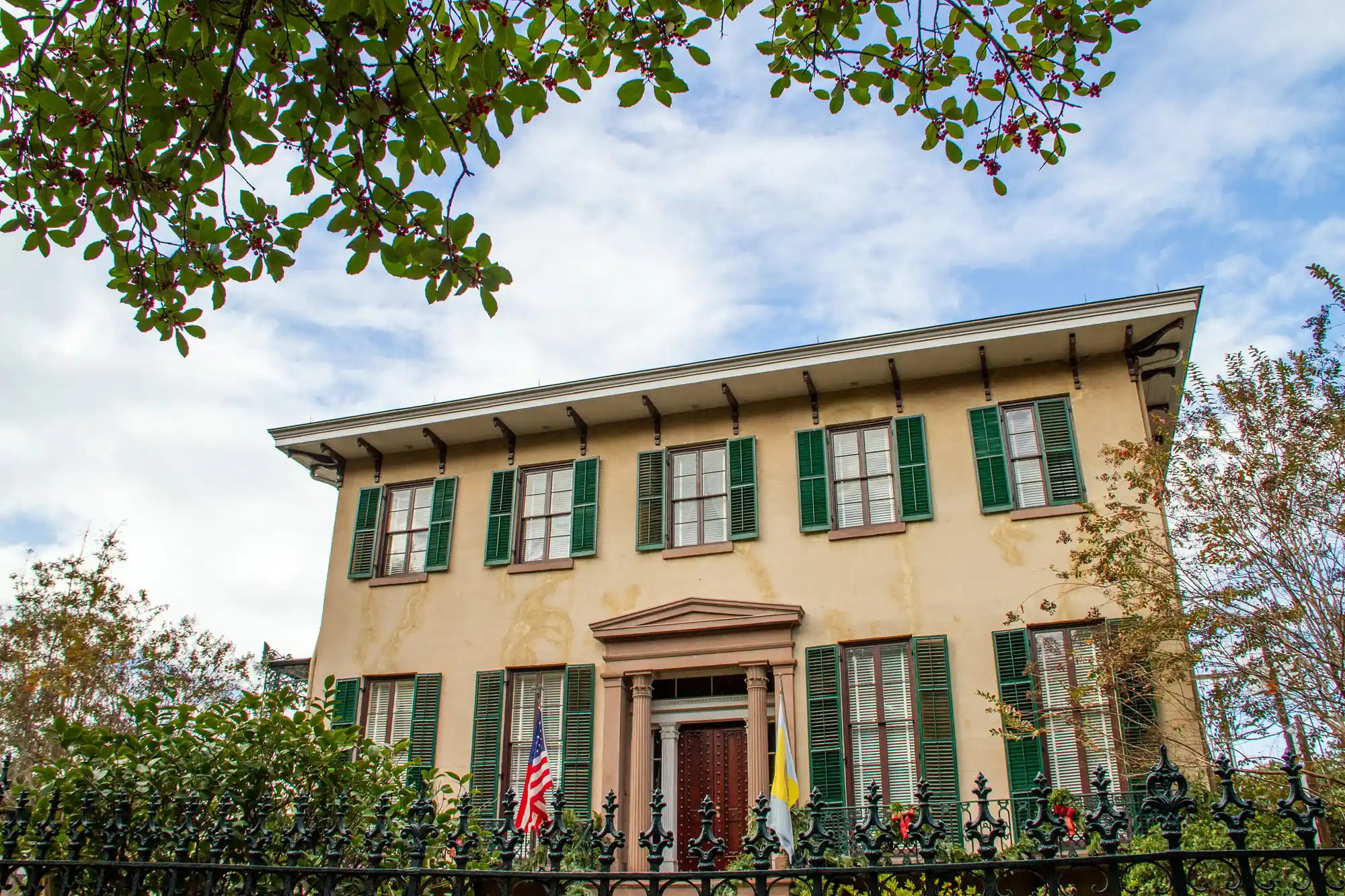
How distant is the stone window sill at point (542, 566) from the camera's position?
51.1ft

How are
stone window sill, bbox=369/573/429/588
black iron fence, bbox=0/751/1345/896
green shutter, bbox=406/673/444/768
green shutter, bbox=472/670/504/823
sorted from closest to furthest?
black iron fence, bbox=0/751/1345/896, green shutter, bbox=472/670/504/823, green shutter, bbox=406/673/444/768, stone window sill, bbox=369/573/429/588

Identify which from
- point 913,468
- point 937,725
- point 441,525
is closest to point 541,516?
point 441,525

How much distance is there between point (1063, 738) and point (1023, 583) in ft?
6.37

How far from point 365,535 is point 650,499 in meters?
4.96

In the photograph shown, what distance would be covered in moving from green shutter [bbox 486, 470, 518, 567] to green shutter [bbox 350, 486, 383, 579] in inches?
80.7

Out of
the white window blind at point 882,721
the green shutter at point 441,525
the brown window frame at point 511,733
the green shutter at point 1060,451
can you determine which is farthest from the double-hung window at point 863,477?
the green shutter at point 441,525

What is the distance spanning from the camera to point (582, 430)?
16.4 m

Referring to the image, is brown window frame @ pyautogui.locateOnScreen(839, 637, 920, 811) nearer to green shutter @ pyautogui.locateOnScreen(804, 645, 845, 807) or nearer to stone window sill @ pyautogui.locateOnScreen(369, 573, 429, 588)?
green shutter @ pyautogui.locateOnScreen(804, 645, 845, 807)

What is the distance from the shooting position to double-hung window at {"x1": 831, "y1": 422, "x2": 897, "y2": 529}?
14367 mm

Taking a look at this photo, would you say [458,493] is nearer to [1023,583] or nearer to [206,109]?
[1023,583]

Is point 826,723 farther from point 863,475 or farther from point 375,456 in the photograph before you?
point 375,456

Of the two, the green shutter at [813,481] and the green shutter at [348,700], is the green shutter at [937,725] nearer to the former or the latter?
the green shutter at [813,481]

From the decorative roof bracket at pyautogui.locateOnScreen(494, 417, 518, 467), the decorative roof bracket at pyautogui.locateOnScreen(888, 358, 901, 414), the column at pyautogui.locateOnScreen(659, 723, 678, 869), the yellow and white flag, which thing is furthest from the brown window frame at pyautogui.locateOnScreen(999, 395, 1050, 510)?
the decorative roof bracket at pyautogui.locateOnScreen(494, 417, 518, 467)

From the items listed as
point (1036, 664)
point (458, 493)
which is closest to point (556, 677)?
point (458, 493)
